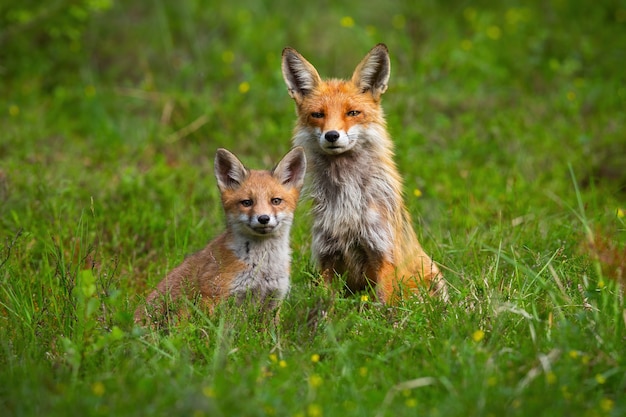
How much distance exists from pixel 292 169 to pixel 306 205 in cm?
54

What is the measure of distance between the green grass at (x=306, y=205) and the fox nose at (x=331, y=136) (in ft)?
3.09

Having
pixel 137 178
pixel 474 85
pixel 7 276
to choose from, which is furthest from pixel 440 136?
pixel 7 276

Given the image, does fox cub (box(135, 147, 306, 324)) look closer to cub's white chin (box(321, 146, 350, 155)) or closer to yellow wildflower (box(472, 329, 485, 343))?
cub's white chin (box(321, 146, 350, 155))

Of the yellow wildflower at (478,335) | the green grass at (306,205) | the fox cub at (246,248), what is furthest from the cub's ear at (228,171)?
the yellow wildflower at (478,335)

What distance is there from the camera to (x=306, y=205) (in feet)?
19.0

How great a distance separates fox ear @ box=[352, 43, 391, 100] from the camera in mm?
5566

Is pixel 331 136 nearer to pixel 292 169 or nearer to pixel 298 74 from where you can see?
pixel 292 169

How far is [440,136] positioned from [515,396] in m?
5.28

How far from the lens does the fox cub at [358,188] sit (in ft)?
17.4

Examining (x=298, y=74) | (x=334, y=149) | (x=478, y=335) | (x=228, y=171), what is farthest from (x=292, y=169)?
(x=478, y=335)

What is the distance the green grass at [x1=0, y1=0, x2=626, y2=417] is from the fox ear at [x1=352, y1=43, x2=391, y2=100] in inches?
45.0

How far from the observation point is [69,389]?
11.8ft

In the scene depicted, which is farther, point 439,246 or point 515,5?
point 515,5

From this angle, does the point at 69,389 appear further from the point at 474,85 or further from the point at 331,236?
the point at 474,85
